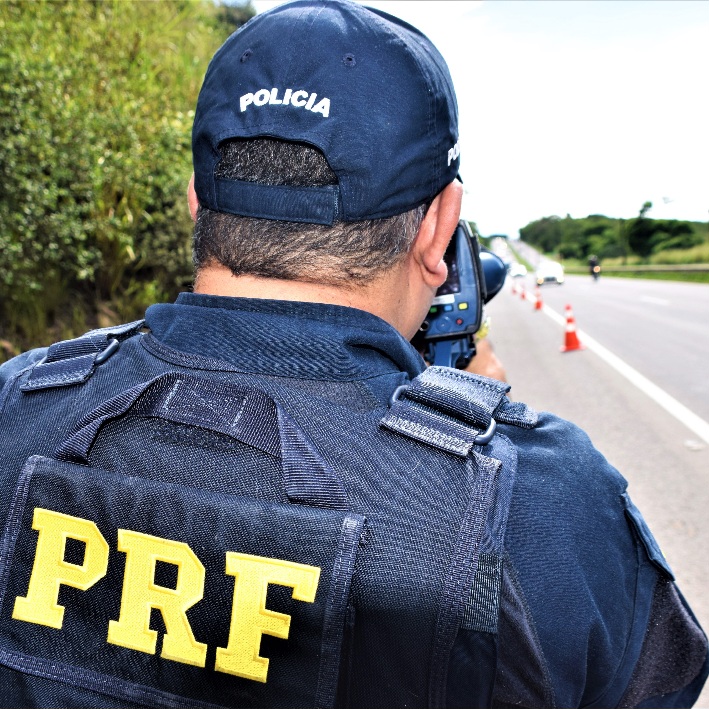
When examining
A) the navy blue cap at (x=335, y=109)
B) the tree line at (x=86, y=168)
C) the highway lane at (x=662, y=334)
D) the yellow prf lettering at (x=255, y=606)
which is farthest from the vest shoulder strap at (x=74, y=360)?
the highway lane at (x=662, y=334)

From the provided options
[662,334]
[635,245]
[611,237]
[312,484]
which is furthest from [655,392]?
[611,237]

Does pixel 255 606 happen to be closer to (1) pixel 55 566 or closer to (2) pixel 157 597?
(2) pixel 157 597

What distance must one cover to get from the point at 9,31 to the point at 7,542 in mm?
7600

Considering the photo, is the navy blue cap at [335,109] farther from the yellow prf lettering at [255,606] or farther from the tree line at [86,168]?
the tree line at [86,168]

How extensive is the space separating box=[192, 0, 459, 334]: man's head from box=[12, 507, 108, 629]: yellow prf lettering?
1.42 feet

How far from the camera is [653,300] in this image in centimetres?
2008

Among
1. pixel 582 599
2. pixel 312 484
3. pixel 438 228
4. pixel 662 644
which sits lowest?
pixel 662 644

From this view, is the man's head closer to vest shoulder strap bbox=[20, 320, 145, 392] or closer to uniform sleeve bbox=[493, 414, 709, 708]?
vest shoulder strap bbox=[20, 320, 145, 392]

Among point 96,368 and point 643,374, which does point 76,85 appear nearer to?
point 643,374

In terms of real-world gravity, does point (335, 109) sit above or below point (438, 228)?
above

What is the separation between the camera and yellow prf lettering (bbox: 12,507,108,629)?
39.1 inches

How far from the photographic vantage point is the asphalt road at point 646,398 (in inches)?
165

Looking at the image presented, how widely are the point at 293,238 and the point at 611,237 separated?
284ft

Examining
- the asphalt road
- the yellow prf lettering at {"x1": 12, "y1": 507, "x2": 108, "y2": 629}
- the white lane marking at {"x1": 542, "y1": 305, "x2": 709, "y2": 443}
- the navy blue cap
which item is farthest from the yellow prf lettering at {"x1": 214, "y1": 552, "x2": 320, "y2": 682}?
the white lane marking at {"x1": 542, "y1": 305, "x2": 709, "y2": 443}
